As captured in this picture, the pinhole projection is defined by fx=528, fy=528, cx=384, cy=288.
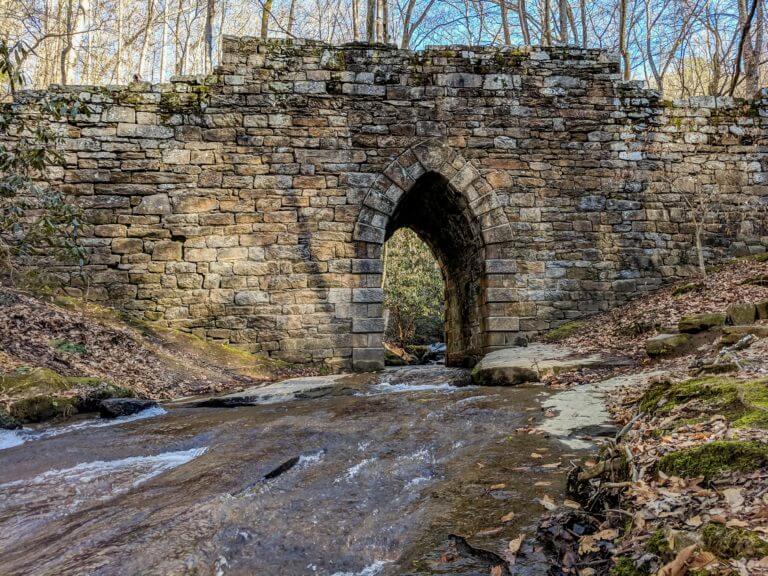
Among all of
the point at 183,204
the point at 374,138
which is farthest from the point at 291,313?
the point at 374,138

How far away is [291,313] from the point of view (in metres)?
8.34

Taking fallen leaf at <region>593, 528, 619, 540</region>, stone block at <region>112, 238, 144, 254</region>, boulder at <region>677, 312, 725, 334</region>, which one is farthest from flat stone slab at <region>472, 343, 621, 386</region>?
stone block at <region>112, 238, 144, 254</region>

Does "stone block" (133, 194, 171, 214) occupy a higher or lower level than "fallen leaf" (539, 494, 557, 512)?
higher

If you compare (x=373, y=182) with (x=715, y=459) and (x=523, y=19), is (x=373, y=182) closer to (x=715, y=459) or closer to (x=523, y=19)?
(x=715, y=459)

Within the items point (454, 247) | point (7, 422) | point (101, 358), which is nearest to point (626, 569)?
point (7, 422)

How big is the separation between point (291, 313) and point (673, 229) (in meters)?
6.58

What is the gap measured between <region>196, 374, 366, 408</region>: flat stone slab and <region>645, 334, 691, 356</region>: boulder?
10.9 ft

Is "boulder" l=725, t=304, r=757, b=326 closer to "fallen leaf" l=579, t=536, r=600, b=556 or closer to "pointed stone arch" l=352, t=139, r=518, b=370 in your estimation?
"pointed stone arch" l=352, t=139, r=518, b=370

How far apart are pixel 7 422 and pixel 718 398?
5.05 metres

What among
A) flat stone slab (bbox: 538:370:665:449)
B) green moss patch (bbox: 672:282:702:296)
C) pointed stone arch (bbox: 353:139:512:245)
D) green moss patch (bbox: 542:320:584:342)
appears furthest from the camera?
pointed stone arch (bbox: 353:139:512:245)

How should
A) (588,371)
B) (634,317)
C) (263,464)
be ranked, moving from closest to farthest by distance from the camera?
(263,464), (588,371), (634,317)

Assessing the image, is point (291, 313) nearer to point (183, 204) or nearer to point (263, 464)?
point (183, 204)

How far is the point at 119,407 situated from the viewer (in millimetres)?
4922

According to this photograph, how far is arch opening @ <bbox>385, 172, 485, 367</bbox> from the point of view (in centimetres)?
897
